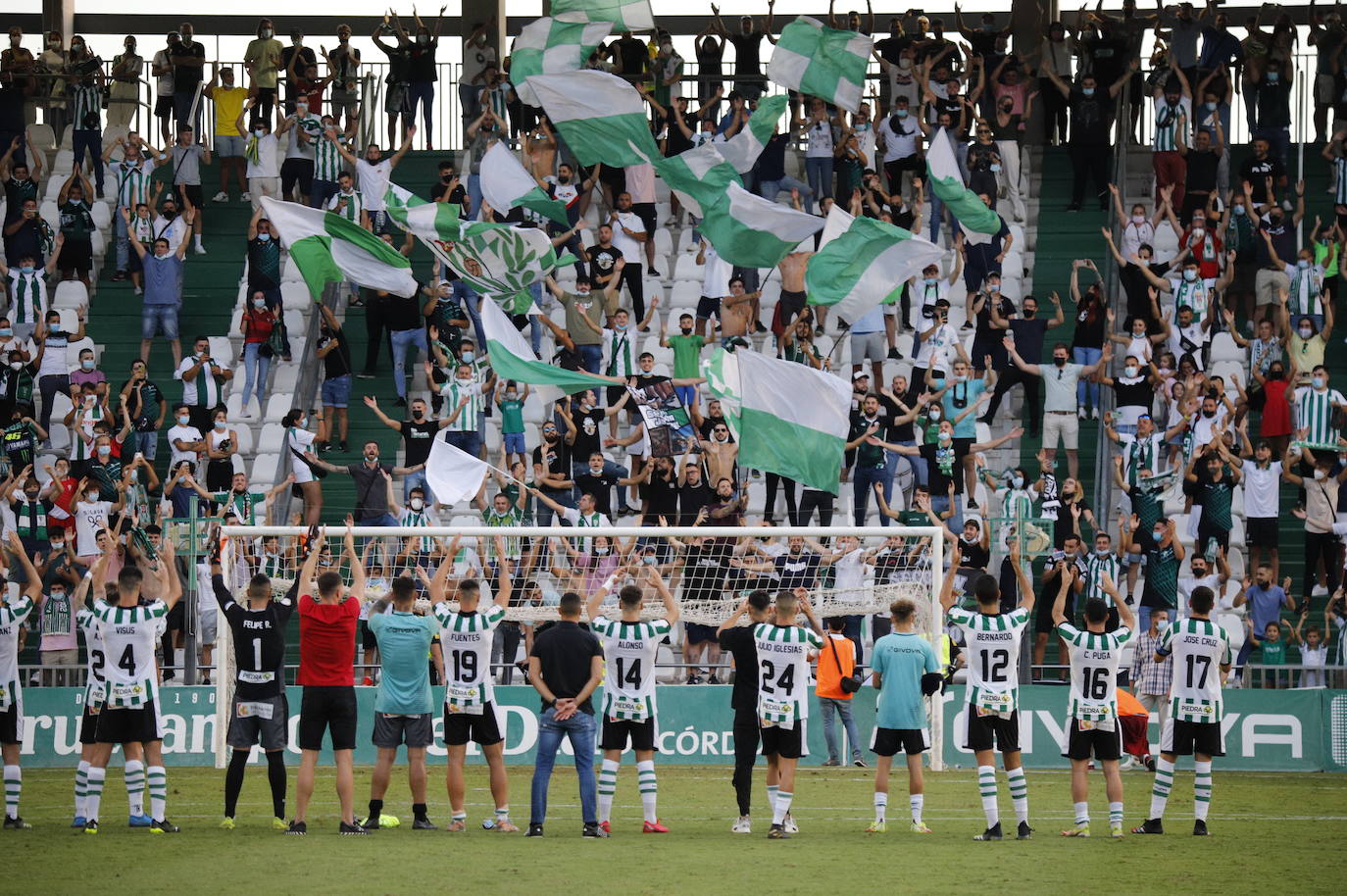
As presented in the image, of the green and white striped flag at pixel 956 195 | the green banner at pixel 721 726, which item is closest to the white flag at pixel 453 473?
the green banner at pixel 721 726

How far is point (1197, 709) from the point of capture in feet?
50.4

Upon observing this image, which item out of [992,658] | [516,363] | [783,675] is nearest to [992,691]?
[992,658]

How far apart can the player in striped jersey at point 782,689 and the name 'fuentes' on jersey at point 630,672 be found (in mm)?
885

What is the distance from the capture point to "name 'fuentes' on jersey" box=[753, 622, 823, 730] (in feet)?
49.4

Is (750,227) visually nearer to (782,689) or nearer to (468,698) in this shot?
(782,689)

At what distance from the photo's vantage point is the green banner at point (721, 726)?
21.2 meters

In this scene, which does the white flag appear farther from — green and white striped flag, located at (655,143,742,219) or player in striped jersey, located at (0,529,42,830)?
player in striped jersey, located at (0,529,42,830)

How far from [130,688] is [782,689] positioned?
5.25 m

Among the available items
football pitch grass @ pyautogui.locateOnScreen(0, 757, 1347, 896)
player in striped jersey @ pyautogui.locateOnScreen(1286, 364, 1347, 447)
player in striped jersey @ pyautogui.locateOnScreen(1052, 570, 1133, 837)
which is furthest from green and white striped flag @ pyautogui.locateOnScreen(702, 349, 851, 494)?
player in striped jersey @ pyautogui.locateOnScreen(1286, 364, 1347, 447)

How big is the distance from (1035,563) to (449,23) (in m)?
16.7

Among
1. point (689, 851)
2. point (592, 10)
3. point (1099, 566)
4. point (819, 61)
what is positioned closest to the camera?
point (689, 851)

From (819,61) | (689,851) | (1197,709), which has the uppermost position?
(819,61)

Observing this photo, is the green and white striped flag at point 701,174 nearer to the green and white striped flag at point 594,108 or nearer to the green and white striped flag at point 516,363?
the green and white striped flag at point 594,108

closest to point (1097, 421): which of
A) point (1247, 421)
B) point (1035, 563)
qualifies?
point (1247, 421)
